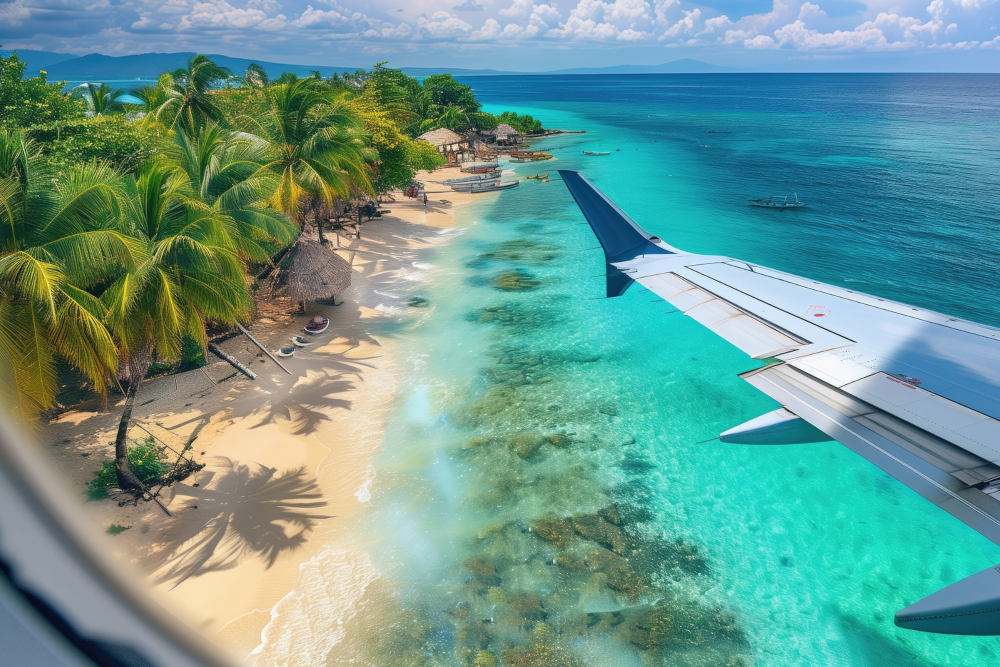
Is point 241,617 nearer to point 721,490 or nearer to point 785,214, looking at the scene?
point 721,490

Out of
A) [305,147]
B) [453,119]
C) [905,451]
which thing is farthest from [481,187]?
[905,451]

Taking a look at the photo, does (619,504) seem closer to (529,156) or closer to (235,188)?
(235,188)

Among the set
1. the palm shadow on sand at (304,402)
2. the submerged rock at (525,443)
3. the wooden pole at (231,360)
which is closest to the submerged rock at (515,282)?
the palm shadow on sand at (304,402)

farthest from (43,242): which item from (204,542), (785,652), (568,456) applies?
(785,652)

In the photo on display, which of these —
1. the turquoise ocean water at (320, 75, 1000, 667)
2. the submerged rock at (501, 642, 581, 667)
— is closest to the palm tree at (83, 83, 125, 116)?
the turquoise ocean water at (320, 75, 1000, 667)

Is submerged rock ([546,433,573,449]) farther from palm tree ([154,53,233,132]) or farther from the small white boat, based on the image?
palm tree ([154,53,233,132])
